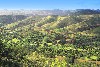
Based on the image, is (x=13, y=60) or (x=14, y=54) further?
(x=14, y=54)

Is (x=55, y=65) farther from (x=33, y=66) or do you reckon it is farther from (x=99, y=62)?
(x=99, y=62)

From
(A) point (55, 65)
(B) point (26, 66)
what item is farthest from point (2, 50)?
(A) point (55, 65)

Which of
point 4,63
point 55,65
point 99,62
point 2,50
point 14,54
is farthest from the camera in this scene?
point 99,62

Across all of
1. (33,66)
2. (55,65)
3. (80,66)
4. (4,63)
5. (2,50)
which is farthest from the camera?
(80,66)

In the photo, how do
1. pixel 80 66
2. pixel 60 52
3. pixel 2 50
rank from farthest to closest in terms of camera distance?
pixel 60 52
pixel 80 66
pixel 2 50

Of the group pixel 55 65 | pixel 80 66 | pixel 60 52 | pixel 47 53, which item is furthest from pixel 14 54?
pixel 60 52

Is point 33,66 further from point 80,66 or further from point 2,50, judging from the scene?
point 80,66

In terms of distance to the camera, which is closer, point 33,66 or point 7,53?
point 7,53

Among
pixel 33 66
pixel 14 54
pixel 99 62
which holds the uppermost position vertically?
pixel 14 54

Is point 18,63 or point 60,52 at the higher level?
point 18,63
